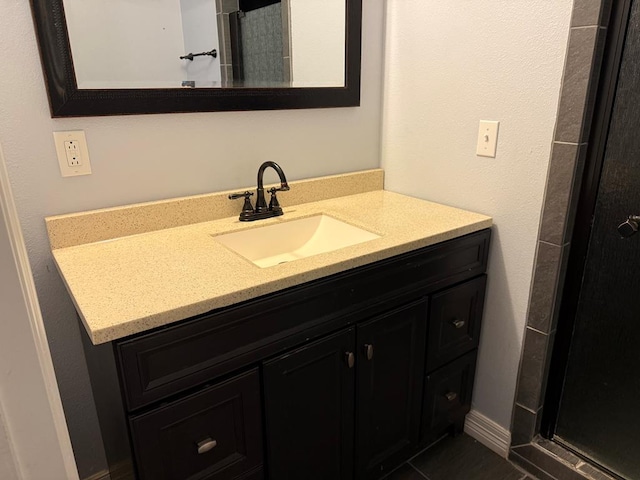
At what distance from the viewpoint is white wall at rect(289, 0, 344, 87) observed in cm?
161

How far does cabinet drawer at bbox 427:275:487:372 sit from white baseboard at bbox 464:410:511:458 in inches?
12.6

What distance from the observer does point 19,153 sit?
1205 mm

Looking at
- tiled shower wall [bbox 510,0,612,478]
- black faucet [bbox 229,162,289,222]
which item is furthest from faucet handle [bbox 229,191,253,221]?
tiled shower wall [bbox 510,0,612,478]

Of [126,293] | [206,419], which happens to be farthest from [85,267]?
[206,419]

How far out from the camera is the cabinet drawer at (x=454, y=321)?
4.91 feet

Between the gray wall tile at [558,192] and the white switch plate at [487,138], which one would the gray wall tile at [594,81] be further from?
the white switch plate at [487,138]

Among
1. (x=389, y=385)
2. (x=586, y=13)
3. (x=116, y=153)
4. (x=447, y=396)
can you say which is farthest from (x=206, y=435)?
(x=586, y=13)

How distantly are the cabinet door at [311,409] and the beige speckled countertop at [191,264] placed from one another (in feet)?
0.72

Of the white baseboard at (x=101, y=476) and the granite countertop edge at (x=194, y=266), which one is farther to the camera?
the white baseboard at (x=101, y=476)

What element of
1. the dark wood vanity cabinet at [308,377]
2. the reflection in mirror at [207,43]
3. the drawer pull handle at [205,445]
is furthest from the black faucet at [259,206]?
the drawer pull handle at [205,445]

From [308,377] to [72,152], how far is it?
89cm

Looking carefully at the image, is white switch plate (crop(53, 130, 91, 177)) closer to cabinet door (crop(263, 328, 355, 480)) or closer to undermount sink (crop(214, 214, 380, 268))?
undermount sink (crop(214, 214, 380, 268))

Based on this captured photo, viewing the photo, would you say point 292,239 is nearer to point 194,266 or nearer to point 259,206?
point 259,206

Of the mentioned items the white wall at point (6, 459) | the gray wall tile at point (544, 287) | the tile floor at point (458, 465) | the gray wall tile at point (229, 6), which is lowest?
the tile floor at point (458, 465)
